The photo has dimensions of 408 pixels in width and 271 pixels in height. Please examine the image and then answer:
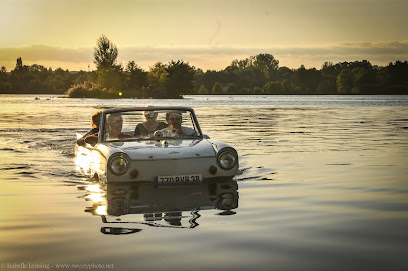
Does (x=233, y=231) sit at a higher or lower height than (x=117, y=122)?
lower

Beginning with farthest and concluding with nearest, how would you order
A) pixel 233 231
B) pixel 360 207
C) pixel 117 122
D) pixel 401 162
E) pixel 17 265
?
pixel 401 162, pixel 117 122, pixel 360 207, pixel 233 231, pixel 17 265

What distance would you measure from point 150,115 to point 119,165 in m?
1.91

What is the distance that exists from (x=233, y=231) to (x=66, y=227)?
1.86 meters

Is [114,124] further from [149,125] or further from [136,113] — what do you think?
[149,125]

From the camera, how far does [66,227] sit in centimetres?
770

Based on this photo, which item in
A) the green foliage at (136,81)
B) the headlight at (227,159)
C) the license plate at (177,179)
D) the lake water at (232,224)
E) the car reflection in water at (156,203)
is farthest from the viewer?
the green foliage at (136,81)

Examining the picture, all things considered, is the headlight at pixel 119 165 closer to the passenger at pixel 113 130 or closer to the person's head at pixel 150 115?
the passenger at pixel 113 130

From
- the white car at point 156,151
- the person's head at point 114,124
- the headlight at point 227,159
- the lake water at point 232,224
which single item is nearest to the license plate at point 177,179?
the white car at point 156,151

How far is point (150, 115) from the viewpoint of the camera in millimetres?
11969

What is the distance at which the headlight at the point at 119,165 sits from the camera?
10.2 metres

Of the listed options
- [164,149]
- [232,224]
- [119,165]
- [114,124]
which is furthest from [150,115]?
[232,224]

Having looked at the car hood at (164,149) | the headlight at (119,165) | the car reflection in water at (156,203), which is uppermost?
the car hood at (164,149)

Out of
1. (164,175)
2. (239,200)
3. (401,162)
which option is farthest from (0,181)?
(401,162)

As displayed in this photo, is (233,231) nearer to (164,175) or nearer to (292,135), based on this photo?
(164,175)
